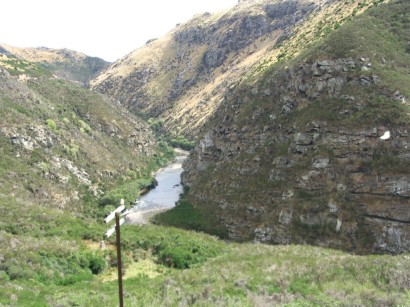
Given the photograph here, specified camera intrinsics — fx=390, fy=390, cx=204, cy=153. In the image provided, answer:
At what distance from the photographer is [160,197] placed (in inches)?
3890

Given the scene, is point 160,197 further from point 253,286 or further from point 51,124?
point 253,286

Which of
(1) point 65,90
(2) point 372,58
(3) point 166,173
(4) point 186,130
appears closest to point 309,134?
(2) point 372,58

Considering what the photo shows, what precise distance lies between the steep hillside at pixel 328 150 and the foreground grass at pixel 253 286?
1128 inches

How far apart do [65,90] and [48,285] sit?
113m

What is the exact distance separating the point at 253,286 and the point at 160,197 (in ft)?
253

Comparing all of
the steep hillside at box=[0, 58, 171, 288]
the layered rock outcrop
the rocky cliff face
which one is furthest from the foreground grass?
the layered rock outcrop

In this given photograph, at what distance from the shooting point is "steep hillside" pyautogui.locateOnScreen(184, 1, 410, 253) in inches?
2158

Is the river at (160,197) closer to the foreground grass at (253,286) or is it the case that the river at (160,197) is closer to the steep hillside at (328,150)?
the steep hillside at (328,150)

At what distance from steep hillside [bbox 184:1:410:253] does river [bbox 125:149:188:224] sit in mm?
10865

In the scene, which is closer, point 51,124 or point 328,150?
point 328,150

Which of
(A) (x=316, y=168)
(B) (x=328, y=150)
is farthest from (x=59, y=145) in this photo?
(B) (x=328, y=150)

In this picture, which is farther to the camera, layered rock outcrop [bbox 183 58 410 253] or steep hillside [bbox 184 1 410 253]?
steep hillside [bbox 184 1 410 253]

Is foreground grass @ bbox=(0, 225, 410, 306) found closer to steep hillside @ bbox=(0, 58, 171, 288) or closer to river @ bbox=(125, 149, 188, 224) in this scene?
steep hillside @ bbox=(0, 58, 171, 288)

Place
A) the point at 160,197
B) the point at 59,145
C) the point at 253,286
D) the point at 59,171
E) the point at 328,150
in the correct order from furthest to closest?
the point at 160,197
the point at 59,145
the point at 59,171
the point at 328,150
the point at 253,286
